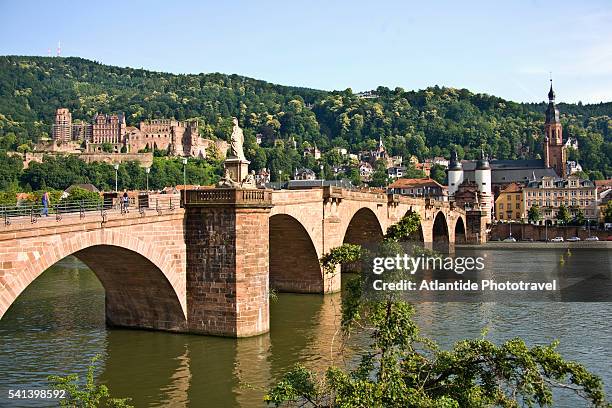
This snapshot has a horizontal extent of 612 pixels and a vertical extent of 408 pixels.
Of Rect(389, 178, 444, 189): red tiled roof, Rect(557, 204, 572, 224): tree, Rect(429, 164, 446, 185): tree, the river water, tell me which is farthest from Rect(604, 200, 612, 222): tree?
the river water

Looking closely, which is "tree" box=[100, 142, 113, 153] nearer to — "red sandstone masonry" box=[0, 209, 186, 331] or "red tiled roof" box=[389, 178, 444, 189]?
"red tiled roof" box=[389, 178, 444, 189]

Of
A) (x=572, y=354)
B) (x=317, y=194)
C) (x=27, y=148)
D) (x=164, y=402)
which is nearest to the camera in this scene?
(x=164, y=402)

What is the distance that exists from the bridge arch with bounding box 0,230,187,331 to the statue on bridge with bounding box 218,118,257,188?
3802mm

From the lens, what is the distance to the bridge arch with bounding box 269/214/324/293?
1525 inches

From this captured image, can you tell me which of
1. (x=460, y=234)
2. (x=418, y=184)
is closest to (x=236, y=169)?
(x=460, y=234)

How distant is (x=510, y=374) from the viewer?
1281 centimetres

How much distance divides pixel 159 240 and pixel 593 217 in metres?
106

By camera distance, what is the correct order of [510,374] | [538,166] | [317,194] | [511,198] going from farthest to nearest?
1. [538,166]
2. [511,198]
3. [317,194]
4. [510,374]

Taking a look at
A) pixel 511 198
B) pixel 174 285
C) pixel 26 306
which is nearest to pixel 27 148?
pixel 511 198

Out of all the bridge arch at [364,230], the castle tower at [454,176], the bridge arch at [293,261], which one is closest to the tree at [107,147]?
the castle tower at [454,176]

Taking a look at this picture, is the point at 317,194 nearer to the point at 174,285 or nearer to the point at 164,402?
the point at 174,285

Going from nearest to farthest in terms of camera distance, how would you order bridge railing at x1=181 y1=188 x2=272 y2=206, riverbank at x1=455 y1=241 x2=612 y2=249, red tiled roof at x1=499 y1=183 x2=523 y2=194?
bridge railing at x1=181 y1=188 x2=272 y2=206
riverbank at x1=455 y1=241 x2=612 y2=249
red tiled roof at x1=499 y1=183 x2=523 y2=194

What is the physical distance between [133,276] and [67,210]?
4403 mm

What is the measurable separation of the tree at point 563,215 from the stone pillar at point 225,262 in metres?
93.2
